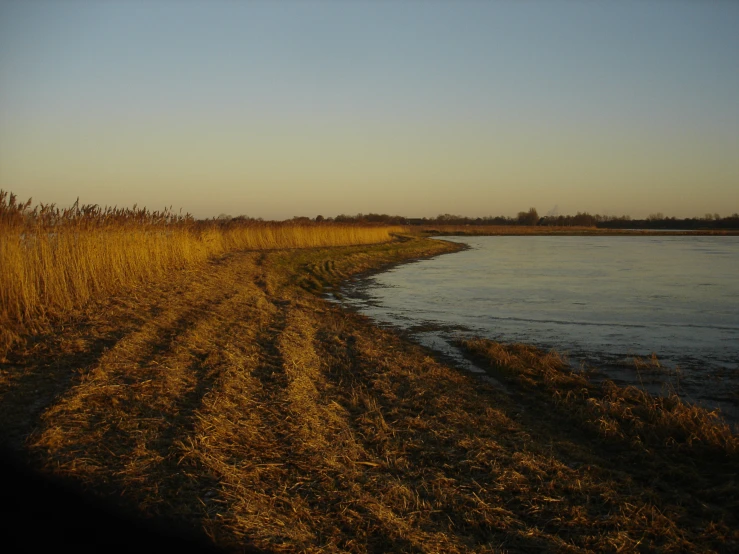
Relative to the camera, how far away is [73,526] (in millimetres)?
3287

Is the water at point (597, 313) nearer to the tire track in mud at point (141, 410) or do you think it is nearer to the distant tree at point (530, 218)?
the tire track in mud at point (141, 410)

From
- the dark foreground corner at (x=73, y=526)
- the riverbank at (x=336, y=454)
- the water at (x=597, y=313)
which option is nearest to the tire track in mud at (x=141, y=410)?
the riverbank at (x=336, y=454)

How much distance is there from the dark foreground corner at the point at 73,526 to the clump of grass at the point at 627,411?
13.5ft

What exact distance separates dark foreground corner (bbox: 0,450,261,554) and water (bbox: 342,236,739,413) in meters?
6.26

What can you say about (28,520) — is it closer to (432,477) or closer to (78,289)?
(432,477)

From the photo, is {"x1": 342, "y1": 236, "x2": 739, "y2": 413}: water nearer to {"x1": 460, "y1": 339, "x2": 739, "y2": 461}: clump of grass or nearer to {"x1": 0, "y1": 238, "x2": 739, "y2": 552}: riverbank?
{"x1": 460, "y1": 339, "x2": 739, "y2": 461}: clump of grass

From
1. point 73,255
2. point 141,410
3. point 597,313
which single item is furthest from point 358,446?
point 597,313

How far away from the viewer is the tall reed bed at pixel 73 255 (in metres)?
8.46

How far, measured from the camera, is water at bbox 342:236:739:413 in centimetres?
852

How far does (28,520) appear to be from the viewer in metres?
3.31

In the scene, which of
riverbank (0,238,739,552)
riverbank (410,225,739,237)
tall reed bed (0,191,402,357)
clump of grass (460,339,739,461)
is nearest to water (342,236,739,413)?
A: clump of grass (460,339,739,461)

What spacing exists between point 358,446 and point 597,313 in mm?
10034

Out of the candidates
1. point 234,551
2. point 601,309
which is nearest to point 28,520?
point 234,551

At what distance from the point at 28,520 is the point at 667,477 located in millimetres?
4844
